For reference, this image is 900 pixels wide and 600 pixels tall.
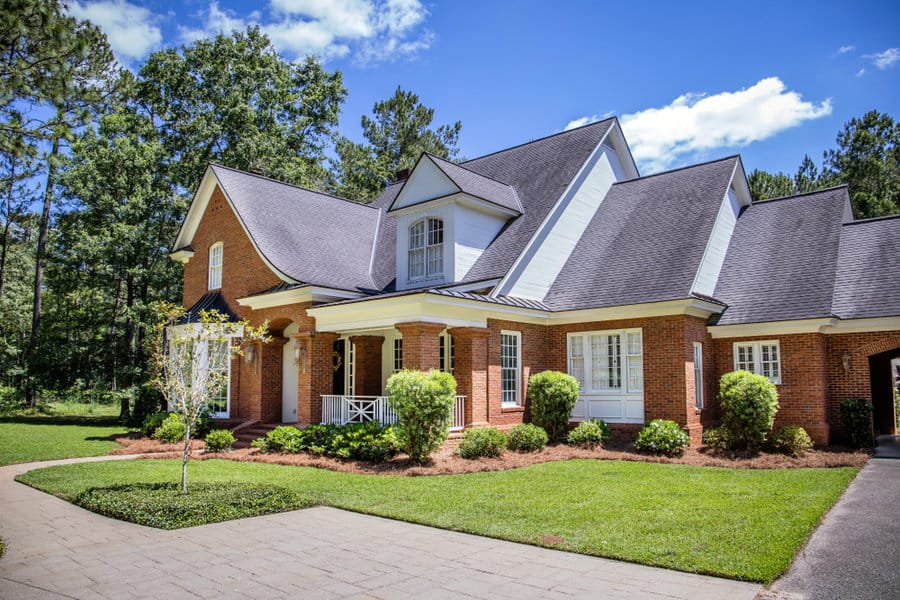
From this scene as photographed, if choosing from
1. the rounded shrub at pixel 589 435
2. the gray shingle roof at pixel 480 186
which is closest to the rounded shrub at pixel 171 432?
the gray shingle roof at pixel 480 186

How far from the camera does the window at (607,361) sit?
A: 1678 cm

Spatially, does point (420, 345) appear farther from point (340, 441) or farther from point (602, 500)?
point (602, 500)

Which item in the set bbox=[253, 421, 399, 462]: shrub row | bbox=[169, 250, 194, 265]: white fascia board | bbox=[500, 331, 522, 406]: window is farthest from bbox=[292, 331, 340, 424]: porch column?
bbox=[169, 250, 194, 265]: white fascia board

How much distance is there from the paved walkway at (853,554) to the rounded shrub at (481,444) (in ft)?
21.8

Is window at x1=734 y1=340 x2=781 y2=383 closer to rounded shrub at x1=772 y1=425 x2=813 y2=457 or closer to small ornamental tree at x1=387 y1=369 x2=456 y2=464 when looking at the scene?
rounded shrub at x1=772 y1=425 x2=813 y2=457

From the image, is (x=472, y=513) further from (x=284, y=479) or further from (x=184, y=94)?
(x=184, y=94)

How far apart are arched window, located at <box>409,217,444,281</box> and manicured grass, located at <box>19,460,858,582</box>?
7.67 m

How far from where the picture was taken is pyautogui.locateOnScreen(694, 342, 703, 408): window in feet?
54.9

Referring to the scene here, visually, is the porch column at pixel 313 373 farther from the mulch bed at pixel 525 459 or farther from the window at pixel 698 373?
the window at pixel 698 373

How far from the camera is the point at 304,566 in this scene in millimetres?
6711

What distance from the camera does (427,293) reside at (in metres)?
14.5

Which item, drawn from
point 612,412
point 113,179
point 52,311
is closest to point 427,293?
point 612,412

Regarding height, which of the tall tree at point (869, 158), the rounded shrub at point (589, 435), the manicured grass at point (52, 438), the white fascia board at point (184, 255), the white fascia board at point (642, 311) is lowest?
the manicured grass at point (52, 438)

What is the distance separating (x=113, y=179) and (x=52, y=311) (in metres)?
18.2
